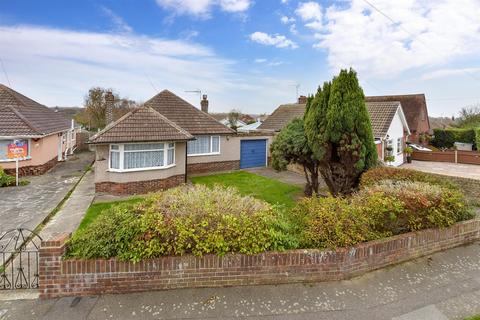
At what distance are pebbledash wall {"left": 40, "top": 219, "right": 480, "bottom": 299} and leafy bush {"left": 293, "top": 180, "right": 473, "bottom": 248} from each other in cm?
27

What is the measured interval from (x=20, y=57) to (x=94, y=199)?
12614mm

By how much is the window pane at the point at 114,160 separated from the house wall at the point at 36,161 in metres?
7.00

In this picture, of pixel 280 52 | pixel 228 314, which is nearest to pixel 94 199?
pixel 228 314

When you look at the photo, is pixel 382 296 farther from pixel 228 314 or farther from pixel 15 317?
pixel 15 317

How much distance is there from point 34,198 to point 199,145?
8485mm

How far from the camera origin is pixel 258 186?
13.9 metres

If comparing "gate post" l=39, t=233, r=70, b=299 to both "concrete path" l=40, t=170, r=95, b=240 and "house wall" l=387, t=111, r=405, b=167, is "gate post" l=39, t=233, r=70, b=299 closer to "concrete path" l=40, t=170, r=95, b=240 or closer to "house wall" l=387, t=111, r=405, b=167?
"concrete path" l=40, t=170, r=95, b=240

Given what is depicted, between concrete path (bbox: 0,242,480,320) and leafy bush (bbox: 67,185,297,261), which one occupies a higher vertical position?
leafy bush (bbox: 67,185,297,261)

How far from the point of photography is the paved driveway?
8.70 m

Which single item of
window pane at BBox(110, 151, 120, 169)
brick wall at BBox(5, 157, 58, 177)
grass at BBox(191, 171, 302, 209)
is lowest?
grass at BBox(191, 171, 302, 209)

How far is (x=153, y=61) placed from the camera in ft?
62.8

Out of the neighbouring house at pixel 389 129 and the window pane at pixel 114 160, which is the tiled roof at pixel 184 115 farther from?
the neighbouring house at pixel 389 129

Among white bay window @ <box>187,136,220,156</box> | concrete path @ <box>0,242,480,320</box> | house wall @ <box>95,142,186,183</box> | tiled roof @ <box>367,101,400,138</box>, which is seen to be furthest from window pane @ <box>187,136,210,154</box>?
concrete path @ <box>0,242,480,320</box>

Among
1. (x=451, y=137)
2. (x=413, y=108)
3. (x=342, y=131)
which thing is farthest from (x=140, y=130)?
(x=451, y=137)
